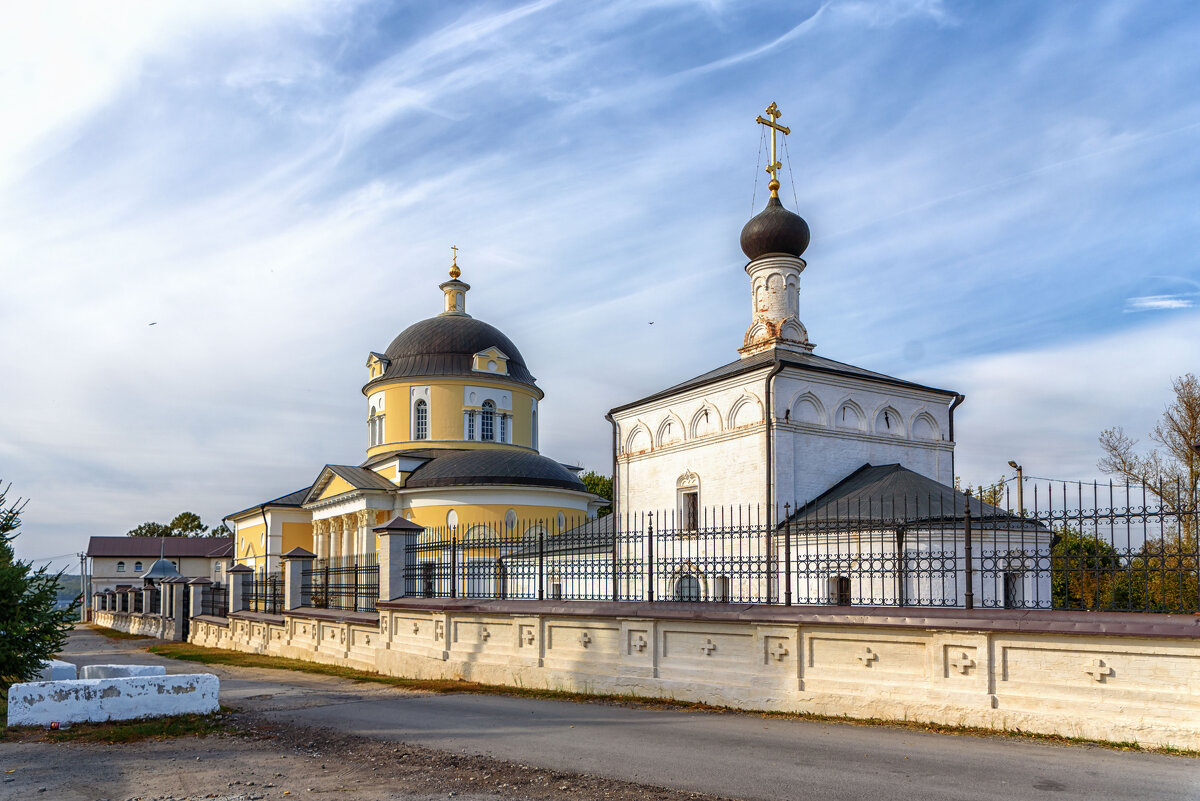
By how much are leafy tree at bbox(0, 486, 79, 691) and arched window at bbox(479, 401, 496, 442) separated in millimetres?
27238

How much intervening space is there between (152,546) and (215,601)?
178 ft

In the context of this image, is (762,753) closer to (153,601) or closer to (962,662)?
(962,662)

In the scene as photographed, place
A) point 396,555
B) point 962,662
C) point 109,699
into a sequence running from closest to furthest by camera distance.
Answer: point 962,662 < point 109,699 < point 396,555

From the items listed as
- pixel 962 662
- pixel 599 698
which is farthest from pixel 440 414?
pixel 962 662

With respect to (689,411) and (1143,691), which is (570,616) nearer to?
(1143,691)

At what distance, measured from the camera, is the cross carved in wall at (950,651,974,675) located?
8.43 m

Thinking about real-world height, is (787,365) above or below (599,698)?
above

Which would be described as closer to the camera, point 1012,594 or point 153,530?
point 1012,594

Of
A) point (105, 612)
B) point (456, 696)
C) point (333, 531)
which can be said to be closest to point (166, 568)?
point (105, 612)

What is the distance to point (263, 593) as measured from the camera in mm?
23641

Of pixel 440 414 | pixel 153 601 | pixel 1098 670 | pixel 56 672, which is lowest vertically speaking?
pixel 153 601

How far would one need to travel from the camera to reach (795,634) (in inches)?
379

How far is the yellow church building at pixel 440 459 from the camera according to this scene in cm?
3222

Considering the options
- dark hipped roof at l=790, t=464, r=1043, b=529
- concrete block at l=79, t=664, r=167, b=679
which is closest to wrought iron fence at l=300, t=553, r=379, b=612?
concrete block at l=79, t=664, r=167, b=679
